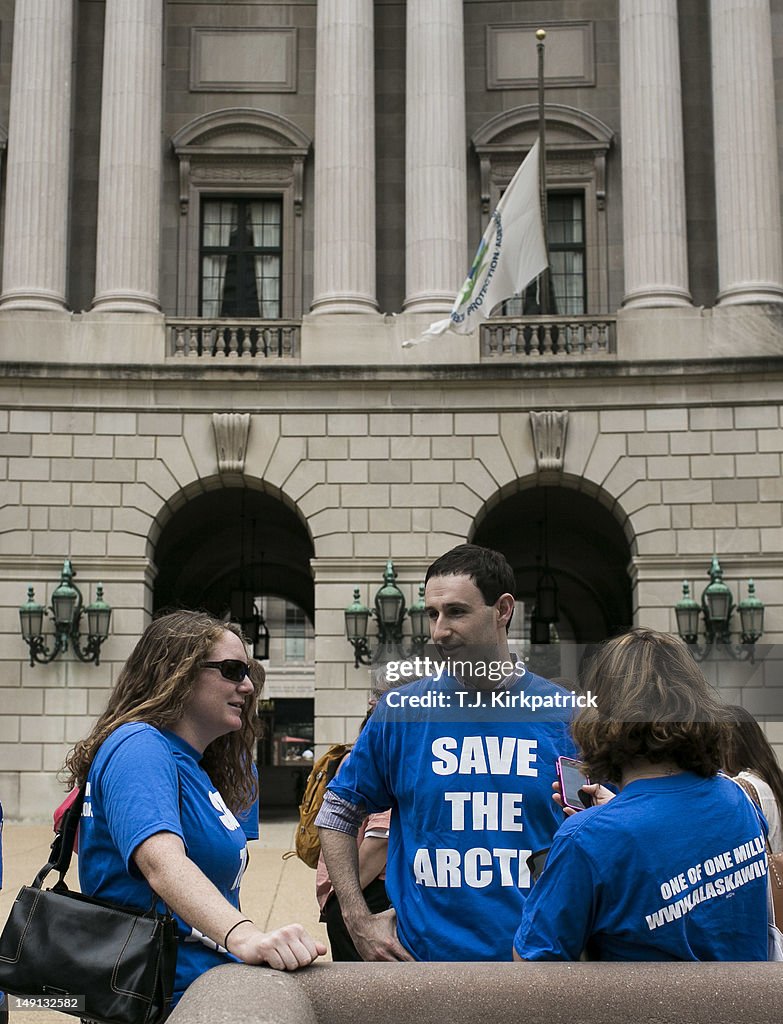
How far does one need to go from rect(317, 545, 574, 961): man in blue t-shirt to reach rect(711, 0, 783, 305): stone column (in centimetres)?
2027

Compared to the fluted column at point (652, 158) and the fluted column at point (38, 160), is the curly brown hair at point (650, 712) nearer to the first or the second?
the fluted column at point (652, 158)

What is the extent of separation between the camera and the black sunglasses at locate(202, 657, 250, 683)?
13.6ft

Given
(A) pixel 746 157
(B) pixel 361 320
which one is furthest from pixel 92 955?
(A) pixel 746 157

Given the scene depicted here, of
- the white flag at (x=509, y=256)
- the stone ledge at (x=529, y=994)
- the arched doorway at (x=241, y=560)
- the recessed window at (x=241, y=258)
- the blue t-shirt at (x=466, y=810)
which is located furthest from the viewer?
the arched doorway at (x=241, y=560)

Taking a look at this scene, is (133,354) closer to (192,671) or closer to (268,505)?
(268,505)

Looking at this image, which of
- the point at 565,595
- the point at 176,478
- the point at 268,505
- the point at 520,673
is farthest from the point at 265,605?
the point at 520,673

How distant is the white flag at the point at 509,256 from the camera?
70.2ft

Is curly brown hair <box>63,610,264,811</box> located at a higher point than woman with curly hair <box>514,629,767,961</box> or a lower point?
higher

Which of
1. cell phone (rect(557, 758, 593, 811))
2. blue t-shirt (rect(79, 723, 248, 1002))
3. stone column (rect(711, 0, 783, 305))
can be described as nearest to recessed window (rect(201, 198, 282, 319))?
stone column (rect(711, 0, 783, 305))

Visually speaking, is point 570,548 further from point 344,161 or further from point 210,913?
point 210,913

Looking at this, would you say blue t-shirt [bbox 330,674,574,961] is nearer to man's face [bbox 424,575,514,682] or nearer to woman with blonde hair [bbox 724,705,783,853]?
man's face [bbox 424,575,514,682]

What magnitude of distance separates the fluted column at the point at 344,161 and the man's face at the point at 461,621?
1993 cm

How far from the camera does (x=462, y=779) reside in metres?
4.35

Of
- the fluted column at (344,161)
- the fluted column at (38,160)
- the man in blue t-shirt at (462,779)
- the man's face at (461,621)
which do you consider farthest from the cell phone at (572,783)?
the fluted column at (38,160)
